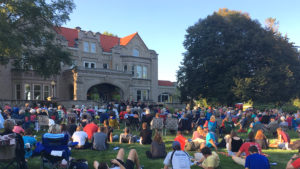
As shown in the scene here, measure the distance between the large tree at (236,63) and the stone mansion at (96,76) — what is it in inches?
247

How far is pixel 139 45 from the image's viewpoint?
42250 millimetres

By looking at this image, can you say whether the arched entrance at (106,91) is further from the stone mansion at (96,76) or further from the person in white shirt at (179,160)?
the person in white shirt at (179,160)

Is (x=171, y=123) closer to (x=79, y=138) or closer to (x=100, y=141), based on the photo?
(x=100, y=141)

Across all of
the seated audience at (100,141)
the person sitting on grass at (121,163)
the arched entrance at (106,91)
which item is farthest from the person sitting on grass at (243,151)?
the arched entrance at (106,91)

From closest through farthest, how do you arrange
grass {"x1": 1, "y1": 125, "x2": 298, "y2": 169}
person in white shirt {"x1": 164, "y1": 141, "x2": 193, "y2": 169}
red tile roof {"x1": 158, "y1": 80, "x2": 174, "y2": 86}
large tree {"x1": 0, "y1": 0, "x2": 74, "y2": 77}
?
person in white shirt {"x1": 164, "y1": 141, "x2": 193, "y2": 169} → grass {"x1": 1, "y1": 125, "x2": 298, "y2": 169} → large tree {"x1": 0, "y1": 0, "x2": 74, "y2": 77} → red tile roof {"x1": 158, "y1": 80, "x2": 174, "y2": 86}

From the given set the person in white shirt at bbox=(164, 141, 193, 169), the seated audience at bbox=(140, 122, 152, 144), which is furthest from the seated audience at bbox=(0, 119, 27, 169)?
the seated audience at bbox=(140, 122, 152, 144)

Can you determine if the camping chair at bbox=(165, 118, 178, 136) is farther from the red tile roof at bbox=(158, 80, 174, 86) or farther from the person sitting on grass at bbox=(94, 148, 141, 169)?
the red tile roof at bbox=(158, 80, 174, 86)

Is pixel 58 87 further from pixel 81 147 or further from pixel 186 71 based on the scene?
pixel 81 147

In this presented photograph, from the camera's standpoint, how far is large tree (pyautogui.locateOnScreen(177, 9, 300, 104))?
33319mm

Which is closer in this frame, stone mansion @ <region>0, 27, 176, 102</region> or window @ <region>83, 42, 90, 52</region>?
stone mansion @ <region>0, 27, 176, 102</region>

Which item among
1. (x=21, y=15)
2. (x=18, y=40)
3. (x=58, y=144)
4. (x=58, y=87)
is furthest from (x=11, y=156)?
(x=58, y=87)

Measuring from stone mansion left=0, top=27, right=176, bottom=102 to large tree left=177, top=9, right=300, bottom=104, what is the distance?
6.26 meters

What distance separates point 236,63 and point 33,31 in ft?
78.8

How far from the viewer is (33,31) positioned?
22.2 metres
